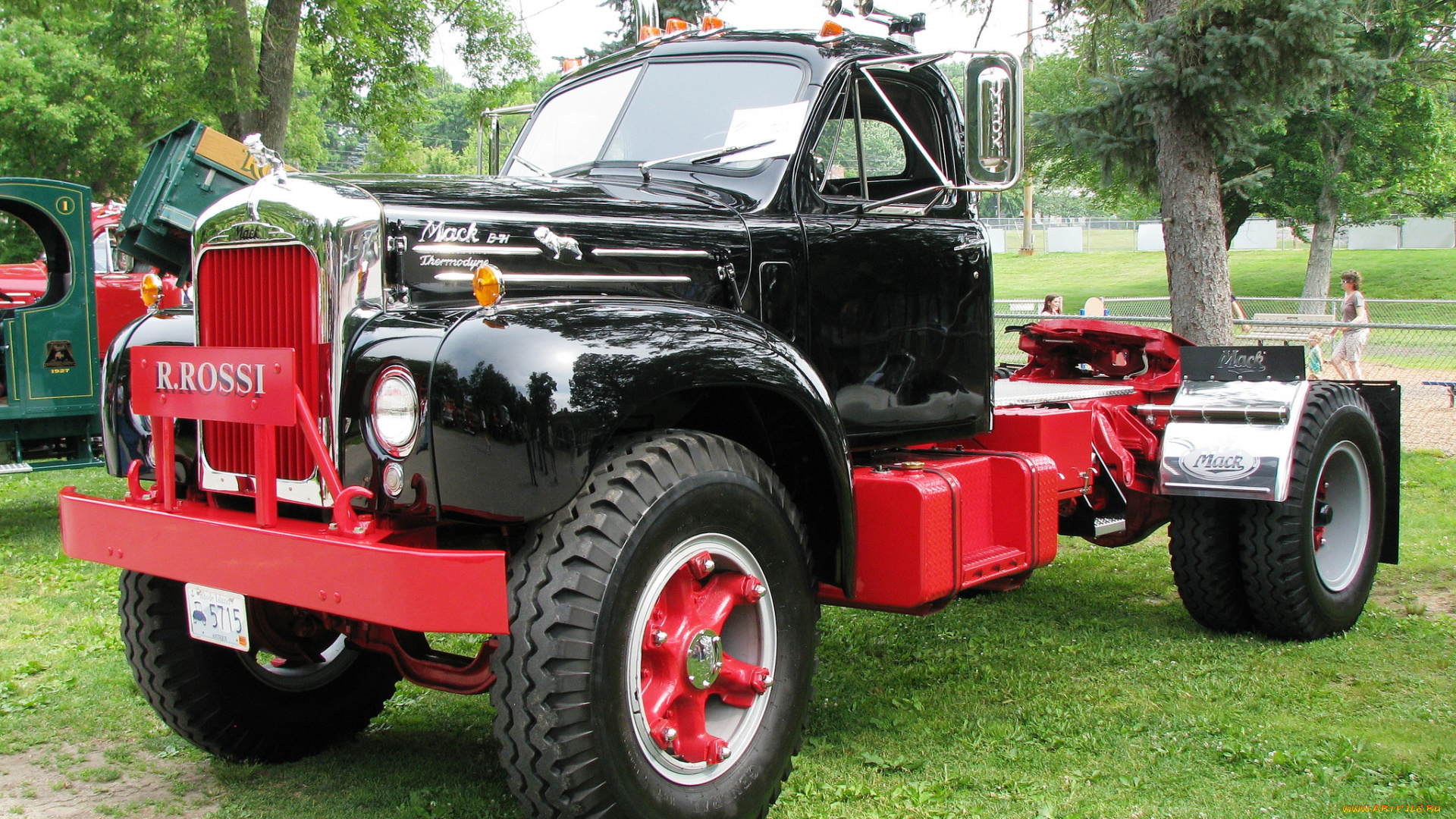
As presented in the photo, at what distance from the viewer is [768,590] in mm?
3348

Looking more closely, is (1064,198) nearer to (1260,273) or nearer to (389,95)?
(1260,273)

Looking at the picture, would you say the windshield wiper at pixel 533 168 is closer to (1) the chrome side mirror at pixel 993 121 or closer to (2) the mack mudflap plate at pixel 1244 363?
(1) the chrome side mirror at pixel 993 121

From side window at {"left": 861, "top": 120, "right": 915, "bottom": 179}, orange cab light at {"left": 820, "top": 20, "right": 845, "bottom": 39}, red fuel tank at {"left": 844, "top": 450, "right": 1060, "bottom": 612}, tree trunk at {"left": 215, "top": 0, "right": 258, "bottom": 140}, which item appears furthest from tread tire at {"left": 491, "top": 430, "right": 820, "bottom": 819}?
tree trunk at {"left": 215, "top": 0, "right": 258, "bottom": 140}

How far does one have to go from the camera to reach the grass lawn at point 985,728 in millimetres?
3660

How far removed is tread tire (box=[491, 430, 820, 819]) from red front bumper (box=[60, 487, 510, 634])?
0.37 feet

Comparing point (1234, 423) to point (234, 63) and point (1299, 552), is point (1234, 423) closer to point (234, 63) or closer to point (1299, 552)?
point (1299, 552)

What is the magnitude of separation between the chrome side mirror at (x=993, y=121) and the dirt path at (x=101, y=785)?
3267 mm

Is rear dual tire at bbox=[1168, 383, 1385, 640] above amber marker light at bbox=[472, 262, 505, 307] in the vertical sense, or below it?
below

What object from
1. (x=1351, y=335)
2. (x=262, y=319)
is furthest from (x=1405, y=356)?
(x=262, y=319)

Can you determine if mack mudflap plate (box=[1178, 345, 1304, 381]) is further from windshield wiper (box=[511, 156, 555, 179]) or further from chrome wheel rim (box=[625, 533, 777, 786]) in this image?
chrome wheel rim (box=[625, 533, 777, 786])

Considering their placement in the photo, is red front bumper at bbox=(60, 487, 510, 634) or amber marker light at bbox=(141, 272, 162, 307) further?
amber marker light at bbox=(141, 272, 162, 307)

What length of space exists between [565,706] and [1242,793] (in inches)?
85.1

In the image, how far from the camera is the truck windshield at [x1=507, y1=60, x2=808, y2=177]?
4.21 m

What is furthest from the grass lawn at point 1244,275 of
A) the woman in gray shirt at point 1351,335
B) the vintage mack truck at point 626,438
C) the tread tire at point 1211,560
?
the vintage mack truck at point 626,438
